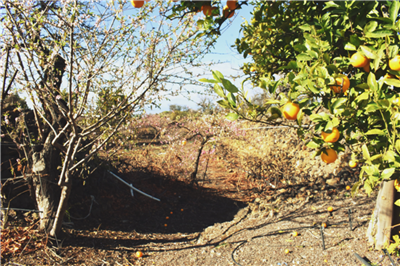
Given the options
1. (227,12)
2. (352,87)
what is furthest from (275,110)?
(227,12)

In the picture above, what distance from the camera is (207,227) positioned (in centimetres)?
444

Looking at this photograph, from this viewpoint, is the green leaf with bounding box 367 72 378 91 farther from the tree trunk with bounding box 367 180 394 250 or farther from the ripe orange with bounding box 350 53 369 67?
the tree trunk with bounding box 367 180 394 250

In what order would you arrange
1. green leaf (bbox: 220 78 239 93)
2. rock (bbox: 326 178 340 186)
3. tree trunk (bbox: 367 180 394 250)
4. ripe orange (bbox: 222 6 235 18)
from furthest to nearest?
rock (bbox: 326 178 340 186)
tree trunk (bbox: 367 180 394 250)
ripe orange (bbox: 222 6 235 18)
green leaf (bbox: 220 78 239 93)

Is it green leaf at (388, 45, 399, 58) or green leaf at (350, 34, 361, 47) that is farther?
green leaf at (350, 34, 361, 47)

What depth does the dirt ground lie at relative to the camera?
2865 mm

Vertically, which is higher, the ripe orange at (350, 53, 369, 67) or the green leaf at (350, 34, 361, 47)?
the green leaf at (350, 34, 361, 47)

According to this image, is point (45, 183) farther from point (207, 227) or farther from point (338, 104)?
point (338, 104)

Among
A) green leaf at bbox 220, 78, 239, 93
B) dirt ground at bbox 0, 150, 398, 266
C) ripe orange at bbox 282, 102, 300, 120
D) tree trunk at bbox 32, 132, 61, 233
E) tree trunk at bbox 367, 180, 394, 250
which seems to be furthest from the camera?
tree trunk at bbox 32, 132, 61, 233

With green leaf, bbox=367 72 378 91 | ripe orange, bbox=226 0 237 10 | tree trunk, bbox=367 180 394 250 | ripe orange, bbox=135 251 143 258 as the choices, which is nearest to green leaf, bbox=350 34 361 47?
green leaf, bbox=367 72 378 91

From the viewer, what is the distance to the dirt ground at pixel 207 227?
9.40ft

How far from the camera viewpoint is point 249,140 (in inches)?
308

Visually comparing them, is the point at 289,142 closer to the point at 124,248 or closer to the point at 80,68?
the point at 124,248

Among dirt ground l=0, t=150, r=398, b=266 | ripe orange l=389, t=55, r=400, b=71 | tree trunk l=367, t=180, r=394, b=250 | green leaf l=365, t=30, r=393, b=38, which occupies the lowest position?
dirt ground l=0, t=150, r=398, b=266

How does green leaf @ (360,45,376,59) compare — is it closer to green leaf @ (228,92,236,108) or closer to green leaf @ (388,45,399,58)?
green leaf @ (388,45,399,58)
